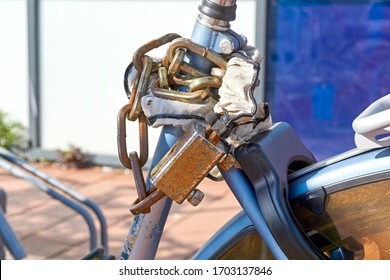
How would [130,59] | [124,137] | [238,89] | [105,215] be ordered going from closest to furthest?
[238,89]
[124,137]
[105,215]
[130,59]

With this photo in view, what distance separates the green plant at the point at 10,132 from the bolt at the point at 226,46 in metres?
5.03

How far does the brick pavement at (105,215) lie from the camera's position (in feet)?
13.0

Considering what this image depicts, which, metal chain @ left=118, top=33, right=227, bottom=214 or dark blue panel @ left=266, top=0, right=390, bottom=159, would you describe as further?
dark blue panel @ left=266, top=0, right=390, bottom=159

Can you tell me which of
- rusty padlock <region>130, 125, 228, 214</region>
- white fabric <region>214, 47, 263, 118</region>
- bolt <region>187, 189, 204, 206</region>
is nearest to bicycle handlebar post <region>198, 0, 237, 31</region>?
white fabric <region>214, 47, 263, 118</region>

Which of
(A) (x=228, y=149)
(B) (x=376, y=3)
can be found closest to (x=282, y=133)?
(A) (x=228, y=149)

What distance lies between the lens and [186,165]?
1259 mm

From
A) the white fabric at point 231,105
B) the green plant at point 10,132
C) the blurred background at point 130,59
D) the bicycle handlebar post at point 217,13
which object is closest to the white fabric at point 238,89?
the white fabric at point 231,105

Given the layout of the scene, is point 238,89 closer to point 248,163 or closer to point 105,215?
point 248,163

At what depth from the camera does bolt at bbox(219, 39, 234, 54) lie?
1.32m

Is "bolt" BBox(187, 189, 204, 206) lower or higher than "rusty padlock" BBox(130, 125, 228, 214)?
lower

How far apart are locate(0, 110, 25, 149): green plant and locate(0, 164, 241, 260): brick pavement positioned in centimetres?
54

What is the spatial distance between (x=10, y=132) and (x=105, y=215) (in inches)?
76.8

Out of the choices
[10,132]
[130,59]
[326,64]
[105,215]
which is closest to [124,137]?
[105,215]

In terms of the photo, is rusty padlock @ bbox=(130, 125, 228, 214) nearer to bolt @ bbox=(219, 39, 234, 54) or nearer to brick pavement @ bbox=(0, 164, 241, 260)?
bolt @ bbox=(219, 39, 234, 54)
